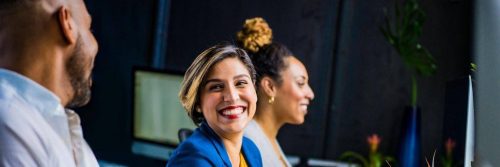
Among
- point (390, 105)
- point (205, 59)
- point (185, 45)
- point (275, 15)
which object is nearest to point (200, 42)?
point (185, 45)

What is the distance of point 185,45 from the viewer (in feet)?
4.49

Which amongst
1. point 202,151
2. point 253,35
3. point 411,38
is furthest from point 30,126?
point 411,38

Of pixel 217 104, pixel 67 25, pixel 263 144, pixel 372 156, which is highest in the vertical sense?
pixel 67 25

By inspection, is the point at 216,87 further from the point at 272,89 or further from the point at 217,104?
the point at 272,89

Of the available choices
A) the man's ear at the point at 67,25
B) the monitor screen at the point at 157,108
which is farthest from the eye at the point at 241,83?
the monitor screen at the point at 157,108

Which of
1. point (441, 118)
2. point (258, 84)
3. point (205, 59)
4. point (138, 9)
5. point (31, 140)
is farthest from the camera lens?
point (441, 118)

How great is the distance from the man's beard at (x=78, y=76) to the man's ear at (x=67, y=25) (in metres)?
0.01

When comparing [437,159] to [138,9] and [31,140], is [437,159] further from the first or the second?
[31,140]

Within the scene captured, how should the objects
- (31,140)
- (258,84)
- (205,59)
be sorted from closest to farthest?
1. (31,140)
2. (205,59)
3. (258,84)

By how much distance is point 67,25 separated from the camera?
0.87 m

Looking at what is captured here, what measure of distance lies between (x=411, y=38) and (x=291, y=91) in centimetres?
46

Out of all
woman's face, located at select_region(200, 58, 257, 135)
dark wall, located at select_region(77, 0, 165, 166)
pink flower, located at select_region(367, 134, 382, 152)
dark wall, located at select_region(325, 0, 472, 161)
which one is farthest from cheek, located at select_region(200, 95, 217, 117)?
pink flower, located at select_region(367, 134, 382, 152)

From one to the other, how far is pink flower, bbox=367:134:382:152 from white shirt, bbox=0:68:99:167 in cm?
82

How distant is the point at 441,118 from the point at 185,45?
0.52m
